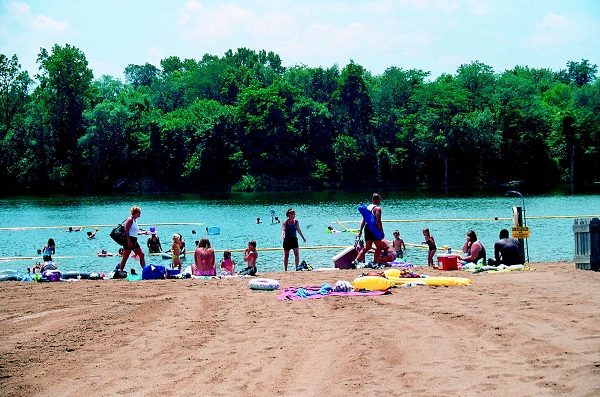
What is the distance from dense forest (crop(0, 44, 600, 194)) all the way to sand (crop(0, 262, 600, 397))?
69.8 metres

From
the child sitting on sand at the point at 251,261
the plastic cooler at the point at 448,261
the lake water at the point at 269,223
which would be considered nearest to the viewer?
the plastic cooler at the point at 448,261

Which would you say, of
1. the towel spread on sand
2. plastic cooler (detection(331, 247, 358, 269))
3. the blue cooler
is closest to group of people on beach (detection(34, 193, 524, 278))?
plastic cooler (detection(331, 247, 358, 269))

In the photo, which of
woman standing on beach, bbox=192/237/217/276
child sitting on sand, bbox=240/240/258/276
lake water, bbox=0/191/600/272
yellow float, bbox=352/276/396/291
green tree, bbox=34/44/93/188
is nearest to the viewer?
yellow float, bbox=352/276/396/291

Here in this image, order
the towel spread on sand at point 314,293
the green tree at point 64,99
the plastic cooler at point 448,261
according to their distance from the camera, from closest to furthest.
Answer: the towel spread on sand at point 314,293, the plastic cooler at point 448,261, the green tree at point 64,99

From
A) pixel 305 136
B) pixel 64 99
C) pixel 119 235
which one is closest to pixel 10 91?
pixel 64 99

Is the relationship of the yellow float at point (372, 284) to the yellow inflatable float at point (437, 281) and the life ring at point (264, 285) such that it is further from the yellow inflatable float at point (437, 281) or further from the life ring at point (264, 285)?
the life ring at point (264, 285)

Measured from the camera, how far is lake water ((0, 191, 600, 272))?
23.6 meters

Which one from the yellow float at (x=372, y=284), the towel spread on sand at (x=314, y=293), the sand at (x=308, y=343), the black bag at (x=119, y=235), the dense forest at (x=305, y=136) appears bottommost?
the sand at (x=308, y=343)

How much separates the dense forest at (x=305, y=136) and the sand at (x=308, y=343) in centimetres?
6981

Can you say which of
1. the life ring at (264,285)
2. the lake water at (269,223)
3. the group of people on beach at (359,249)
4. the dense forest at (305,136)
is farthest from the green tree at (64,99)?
the life ring at (264,285)

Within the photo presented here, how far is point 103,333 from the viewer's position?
9836 mm

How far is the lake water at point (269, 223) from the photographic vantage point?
77.6ft

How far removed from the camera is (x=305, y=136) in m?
86.1

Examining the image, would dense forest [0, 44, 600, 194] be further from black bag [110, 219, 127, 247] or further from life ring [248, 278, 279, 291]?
life ring [248, 278, 279, 291]
